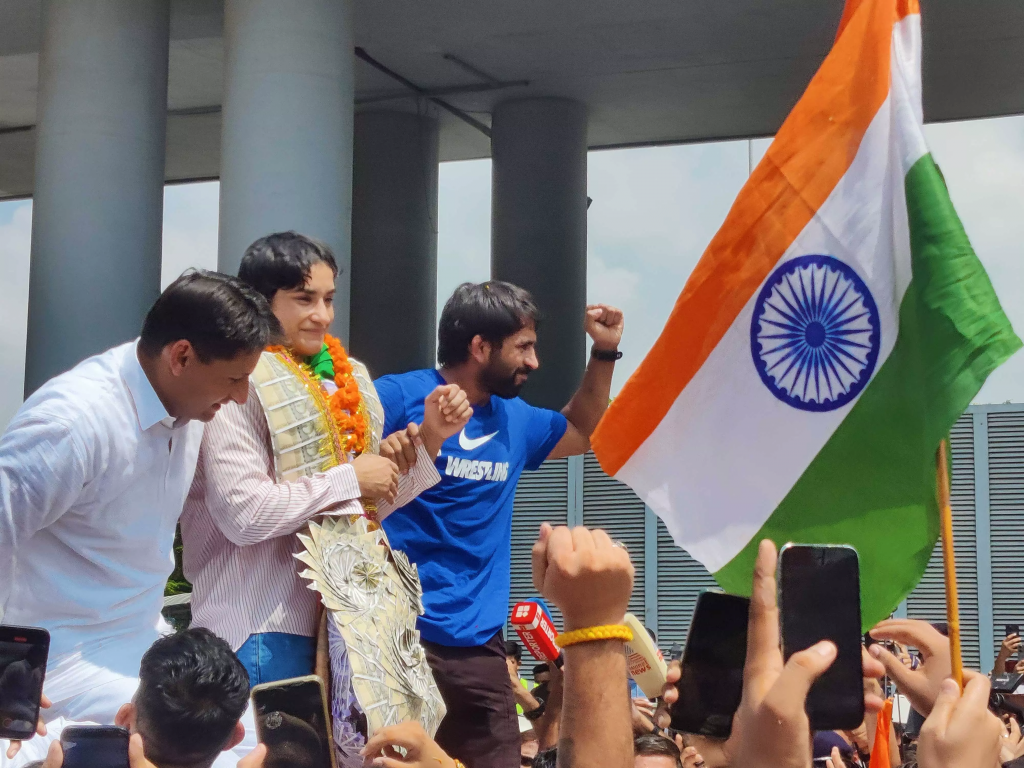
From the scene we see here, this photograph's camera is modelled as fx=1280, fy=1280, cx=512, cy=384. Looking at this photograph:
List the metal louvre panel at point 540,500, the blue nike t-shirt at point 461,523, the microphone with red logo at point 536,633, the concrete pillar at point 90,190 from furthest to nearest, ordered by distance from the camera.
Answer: the metal louvre panel at point 540,500
the concrete pillar at point 90,190
the microphone with red logo at point 536,633
the blue nike t-shirt at point 461,523

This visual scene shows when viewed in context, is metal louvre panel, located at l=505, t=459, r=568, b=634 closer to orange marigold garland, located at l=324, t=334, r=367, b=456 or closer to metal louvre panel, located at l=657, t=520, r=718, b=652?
metal louvre panel, located at l=657, t=520, r=718, b=652

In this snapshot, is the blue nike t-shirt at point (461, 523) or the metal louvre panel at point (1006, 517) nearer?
the blue nike t-shirt at point (461, 523)

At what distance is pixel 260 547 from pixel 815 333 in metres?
→ 1.35

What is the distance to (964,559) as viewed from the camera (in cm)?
1057

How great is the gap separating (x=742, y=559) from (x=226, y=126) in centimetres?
706

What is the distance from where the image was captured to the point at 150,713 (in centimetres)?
213

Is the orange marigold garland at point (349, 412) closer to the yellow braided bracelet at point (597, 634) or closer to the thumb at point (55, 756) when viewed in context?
the thumb at point (55, 756)

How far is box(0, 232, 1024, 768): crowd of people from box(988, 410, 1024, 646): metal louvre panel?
24.7 feet

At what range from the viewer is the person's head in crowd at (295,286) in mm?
3148

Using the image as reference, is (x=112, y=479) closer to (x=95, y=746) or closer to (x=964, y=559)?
(x=95, y=746)

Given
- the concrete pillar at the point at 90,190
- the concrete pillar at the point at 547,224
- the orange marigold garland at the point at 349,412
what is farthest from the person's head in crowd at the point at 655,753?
the concrete pillar at the point at 547,224

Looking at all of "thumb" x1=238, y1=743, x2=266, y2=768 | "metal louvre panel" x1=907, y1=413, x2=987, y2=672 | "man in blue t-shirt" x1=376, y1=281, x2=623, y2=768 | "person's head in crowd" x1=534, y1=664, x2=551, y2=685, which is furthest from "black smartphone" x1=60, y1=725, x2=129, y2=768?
"metal louvre panel" x1=907, y1=413, x2=987, y2=672

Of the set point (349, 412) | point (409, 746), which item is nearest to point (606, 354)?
point (349, 412)

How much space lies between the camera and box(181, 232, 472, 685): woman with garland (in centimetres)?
287
